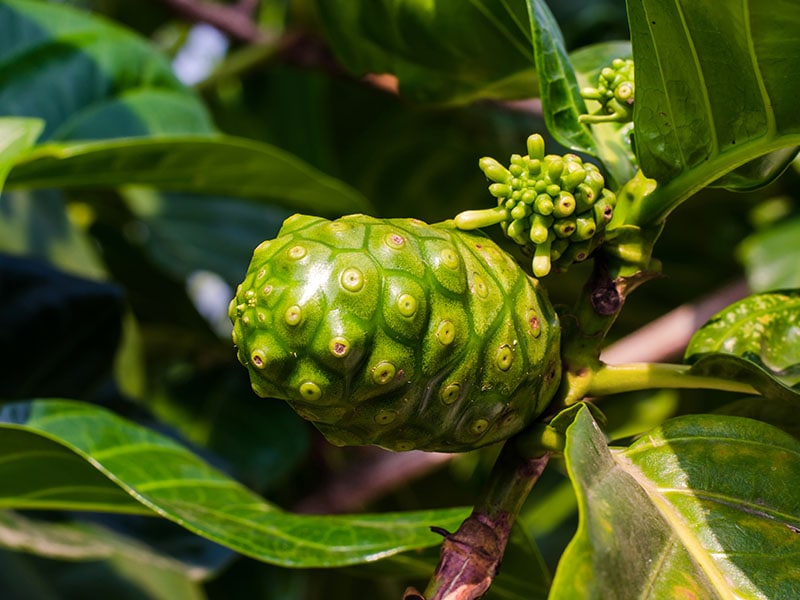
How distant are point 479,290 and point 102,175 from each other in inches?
26.3

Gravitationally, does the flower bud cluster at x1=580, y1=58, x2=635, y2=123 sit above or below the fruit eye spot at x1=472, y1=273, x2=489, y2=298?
above

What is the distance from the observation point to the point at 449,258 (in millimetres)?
562

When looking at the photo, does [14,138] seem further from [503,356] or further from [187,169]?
[503,356]

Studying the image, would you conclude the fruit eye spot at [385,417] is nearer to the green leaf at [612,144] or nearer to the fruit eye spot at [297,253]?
the fruit eye spot at [297,253]

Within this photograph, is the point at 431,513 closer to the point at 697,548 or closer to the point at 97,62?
the point at 697,548

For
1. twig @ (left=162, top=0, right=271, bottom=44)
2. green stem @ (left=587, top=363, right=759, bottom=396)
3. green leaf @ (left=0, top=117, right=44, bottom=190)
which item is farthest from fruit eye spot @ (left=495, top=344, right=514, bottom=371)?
twig @ (left=162, top=0, right=271, bottom=44)

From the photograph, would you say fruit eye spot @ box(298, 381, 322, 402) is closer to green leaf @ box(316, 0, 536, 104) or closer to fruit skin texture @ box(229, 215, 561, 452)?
fruit skin texture @ box(229, 215, 561, 452)

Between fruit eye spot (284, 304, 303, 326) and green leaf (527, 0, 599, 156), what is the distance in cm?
27

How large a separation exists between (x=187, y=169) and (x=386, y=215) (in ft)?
3.28

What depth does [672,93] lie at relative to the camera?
62 cm

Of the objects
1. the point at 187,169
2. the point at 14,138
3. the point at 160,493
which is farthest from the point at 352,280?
the point at 187,169

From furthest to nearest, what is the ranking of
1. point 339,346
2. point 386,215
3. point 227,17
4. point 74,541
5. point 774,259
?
1. point 386,215
2. point 227,17
3. point 774,259
4. point 74,541
5. point 339,346

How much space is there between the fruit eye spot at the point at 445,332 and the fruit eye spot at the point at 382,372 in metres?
0.03

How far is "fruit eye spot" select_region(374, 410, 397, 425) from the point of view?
21.9 inches
